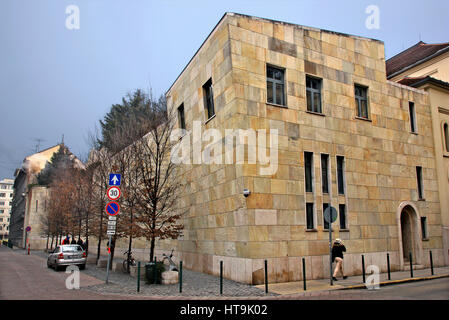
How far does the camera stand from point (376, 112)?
1939 cm

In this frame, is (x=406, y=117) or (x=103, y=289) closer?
(x=103, y=289)

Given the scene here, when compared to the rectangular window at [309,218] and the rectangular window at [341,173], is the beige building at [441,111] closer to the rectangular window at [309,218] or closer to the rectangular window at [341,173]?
the rectangular window at [341,173]

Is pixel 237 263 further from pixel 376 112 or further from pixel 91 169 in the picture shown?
pixel 91 169

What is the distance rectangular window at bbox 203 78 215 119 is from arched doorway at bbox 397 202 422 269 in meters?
11.0

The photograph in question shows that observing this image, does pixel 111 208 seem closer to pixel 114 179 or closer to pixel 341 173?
pixel 114 179

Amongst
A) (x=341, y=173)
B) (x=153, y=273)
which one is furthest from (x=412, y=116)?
(x=153, y=273)

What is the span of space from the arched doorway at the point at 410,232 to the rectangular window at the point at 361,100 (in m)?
5.21

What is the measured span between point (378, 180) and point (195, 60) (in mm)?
11401

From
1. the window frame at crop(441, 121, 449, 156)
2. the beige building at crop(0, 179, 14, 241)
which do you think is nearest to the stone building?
the window frame at crop(441, 121, 449, 156)

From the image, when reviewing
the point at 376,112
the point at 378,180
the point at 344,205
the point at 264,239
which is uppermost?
the point at 376,112

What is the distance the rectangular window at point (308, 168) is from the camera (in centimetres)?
1641

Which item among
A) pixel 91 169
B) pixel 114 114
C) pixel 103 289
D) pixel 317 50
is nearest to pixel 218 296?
pixel 103 289

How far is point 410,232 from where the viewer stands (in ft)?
65.3

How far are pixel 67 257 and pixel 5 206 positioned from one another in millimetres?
138289
